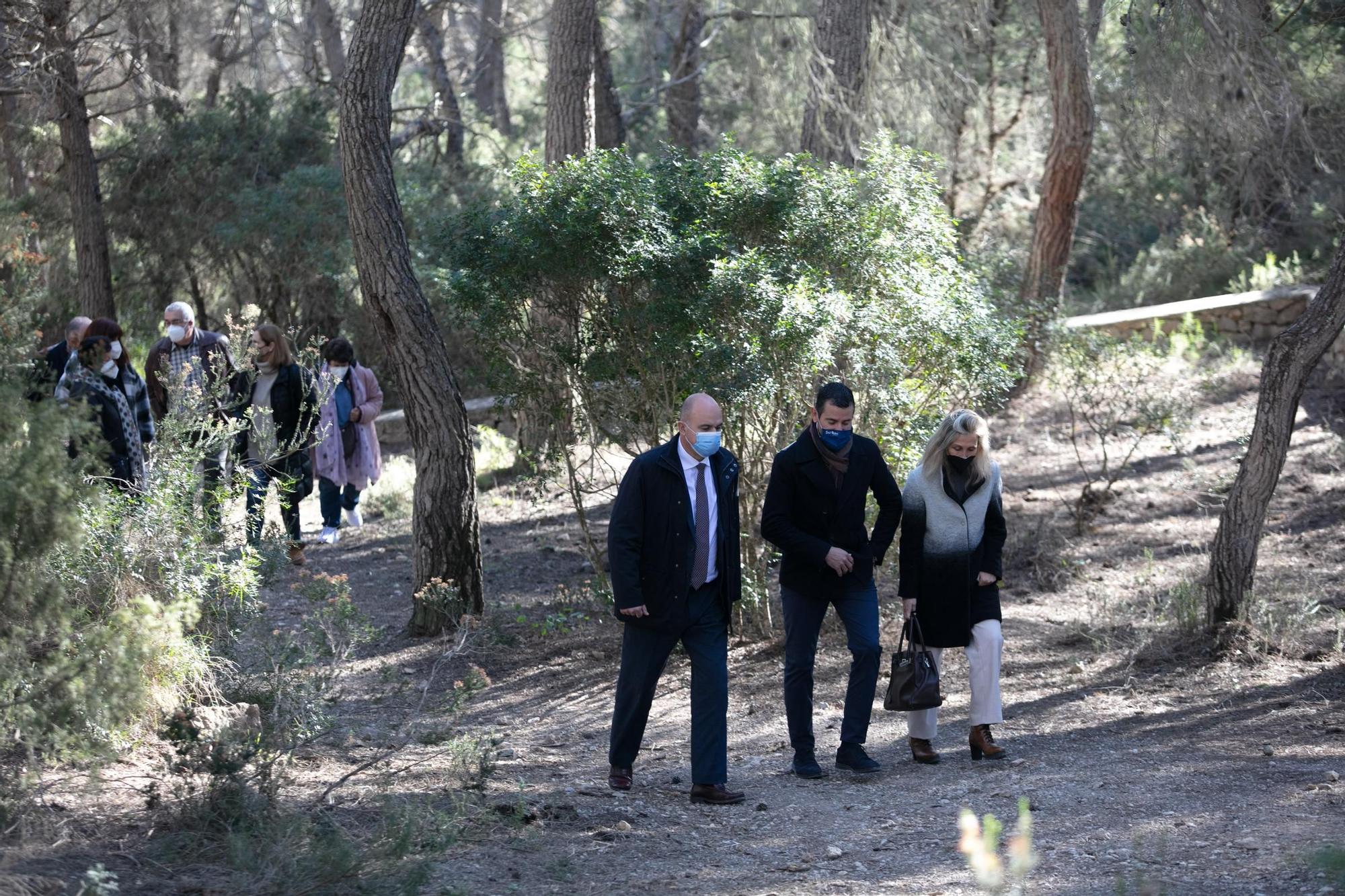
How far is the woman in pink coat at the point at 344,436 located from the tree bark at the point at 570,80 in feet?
8.79

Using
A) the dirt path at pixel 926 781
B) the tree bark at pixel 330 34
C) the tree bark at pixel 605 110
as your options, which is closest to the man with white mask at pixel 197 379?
the dirt path at pixel 926 781

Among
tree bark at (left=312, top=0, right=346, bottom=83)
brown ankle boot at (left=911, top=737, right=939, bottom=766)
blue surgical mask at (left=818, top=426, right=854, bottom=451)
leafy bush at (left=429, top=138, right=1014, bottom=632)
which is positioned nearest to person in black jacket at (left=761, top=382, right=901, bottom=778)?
blue surgical mask at (left=818, top=426, right=854, bottom=451)

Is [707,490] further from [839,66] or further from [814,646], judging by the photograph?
[839,66]

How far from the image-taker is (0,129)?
1727 centimetres

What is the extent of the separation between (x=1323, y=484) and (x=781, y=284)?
7.02 metres

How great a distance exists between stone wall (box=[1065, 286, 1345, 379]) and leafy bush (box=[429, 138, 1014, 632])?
9.11 metres

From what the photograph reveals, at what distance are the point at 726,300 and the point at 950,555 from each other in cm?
209

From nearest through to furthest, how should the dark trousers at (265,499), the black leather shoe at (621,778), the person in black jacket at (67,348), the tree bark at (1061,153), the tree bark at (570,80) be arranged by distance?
the black leather shoe at (621,778) < the dark trousers at (265,499) < the person in black jacket at (67,348) < the tree bark at (570,80) < the tree bark at (1061,153)

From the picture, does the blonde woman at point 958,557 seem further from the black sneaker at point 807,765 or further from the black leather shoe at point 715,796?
the black leather shoe at point 715,796

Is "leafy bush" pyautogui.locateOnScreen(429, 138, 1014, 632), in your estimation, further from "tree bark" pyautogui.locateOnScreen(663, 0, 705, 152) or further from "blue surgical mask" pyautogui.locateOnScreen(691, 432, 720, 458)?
"tree bark" pyautogui.locateOnScreen(663, 0, 705, 152)

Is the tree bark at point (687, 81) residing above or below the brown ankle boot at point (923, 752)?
above

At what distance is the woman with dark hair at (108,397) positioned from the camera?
27.9ft

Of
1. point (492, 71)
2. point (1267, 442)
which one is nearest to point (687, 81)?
point (492, 71)

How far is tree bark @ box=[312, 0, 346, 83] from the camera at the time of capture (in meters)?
21.7
